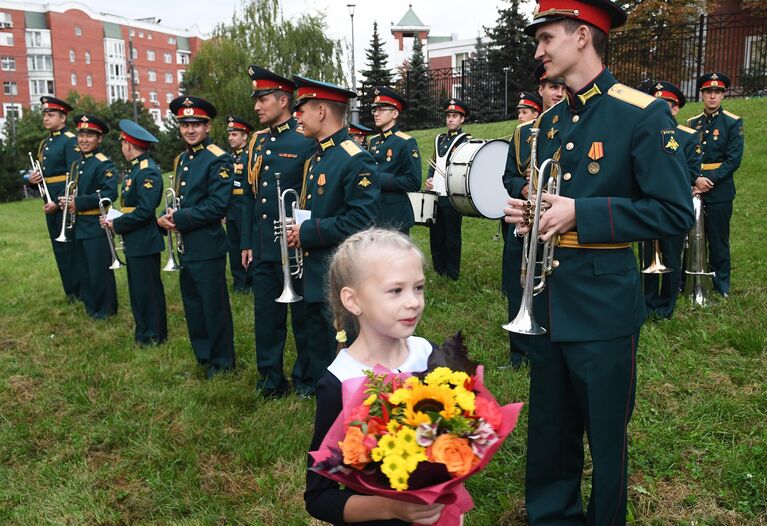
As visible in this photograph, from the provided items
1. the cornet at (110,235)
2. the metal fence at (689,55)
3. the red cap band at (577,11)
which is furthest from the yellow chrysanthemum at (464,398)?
the metal fence at (689,55)

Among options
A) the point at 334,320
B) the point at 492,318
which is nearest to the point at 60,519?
the point at 334,320

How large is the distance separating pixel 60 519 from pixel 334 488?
2456 millimetres

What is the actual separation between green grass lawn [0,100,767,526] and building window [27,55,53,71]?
73.1m

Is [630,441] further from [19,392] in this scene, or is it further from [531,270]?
[19,392]

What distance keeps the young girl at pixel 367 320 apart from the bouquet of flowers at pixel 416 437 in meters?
0.26

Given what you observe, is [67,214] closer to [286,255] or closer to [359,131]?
[359,131]

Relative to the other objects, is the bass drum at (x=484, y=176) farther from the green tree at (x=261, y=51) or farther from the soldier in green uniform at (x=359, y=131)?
the green tree at (x=261, y=51)

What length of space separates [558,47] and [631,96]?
377 millimetres

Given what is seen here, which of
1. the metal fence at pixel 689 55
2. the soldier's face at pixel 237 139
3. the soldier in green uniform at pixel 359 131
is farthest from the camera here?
the metal fence at pixel 689 55

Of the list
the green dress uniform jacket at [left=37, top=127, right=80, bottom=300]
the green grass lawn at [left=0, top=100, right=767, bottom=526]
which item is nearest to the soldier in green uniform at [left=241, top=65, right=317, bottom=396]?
the green grass lawn at [left=0, top=100, right=767, bottom=526]

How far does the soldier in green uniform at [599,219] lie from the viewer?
2920mm

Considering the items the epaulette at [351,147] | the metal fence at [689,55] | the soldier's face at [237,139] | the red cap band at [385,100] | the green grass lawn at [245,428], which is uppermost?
the metal fence at [689,55]

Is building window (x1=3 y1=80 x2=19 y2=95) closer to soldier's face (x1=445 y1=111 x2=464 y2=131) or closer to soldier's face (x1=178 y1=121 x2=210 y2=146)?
soldier's face (x1=445 y1=111 x2=464 y2=131)

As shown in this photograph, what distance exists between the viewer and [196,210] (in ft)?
19.6
